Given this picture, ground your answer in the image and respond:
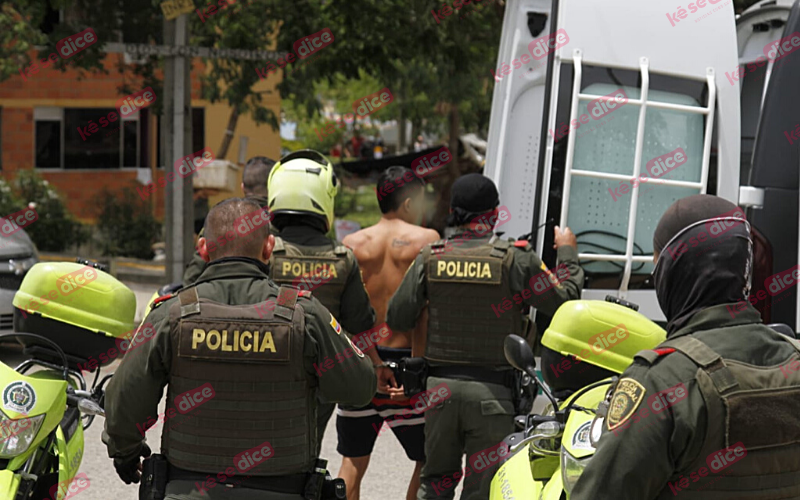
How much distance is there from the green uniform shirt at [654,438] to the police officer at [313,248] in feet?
7.63

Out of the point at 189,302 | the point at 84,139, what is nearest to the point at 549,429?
the point at 189,302

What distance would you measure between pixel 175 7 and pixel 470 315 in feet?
22.3

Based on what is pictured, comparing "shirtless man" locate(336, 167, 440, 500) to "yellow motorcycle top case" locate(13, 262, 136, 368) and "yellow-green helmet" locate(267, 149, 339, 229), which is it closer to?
"yellow-green helmet" locate(267, 149, 339, 229)

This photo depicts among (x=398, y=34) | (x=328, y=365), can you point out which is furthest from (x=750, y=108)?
(x=398, y=34)

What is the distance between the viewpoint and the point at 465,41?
42.3 feet

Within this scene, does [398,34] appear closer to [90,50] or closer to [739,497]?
[90,50]

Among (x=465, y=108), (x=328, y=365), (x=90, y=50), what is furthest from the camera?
(x=465, y=108)

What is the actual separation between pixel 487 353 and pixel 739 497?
8.13ft

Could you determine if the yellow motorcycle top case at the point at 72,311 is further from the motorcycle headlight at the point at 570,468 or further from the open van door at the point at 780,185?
the open van door at the point at 780,185

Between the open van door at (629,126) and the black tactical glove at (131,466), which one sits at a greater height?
the open van door at (629,126)

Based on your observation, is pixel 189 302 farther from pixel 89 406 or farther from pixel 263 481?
pixel 89 406

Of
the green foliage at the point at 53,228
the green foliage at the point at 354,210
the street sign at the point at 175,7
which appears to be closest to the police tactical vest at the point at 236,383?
the street sign at the point at 175,7

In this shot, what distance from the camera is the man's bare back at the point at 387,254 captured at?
519 centimetres

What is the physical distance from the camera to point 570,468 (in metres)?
2.76
